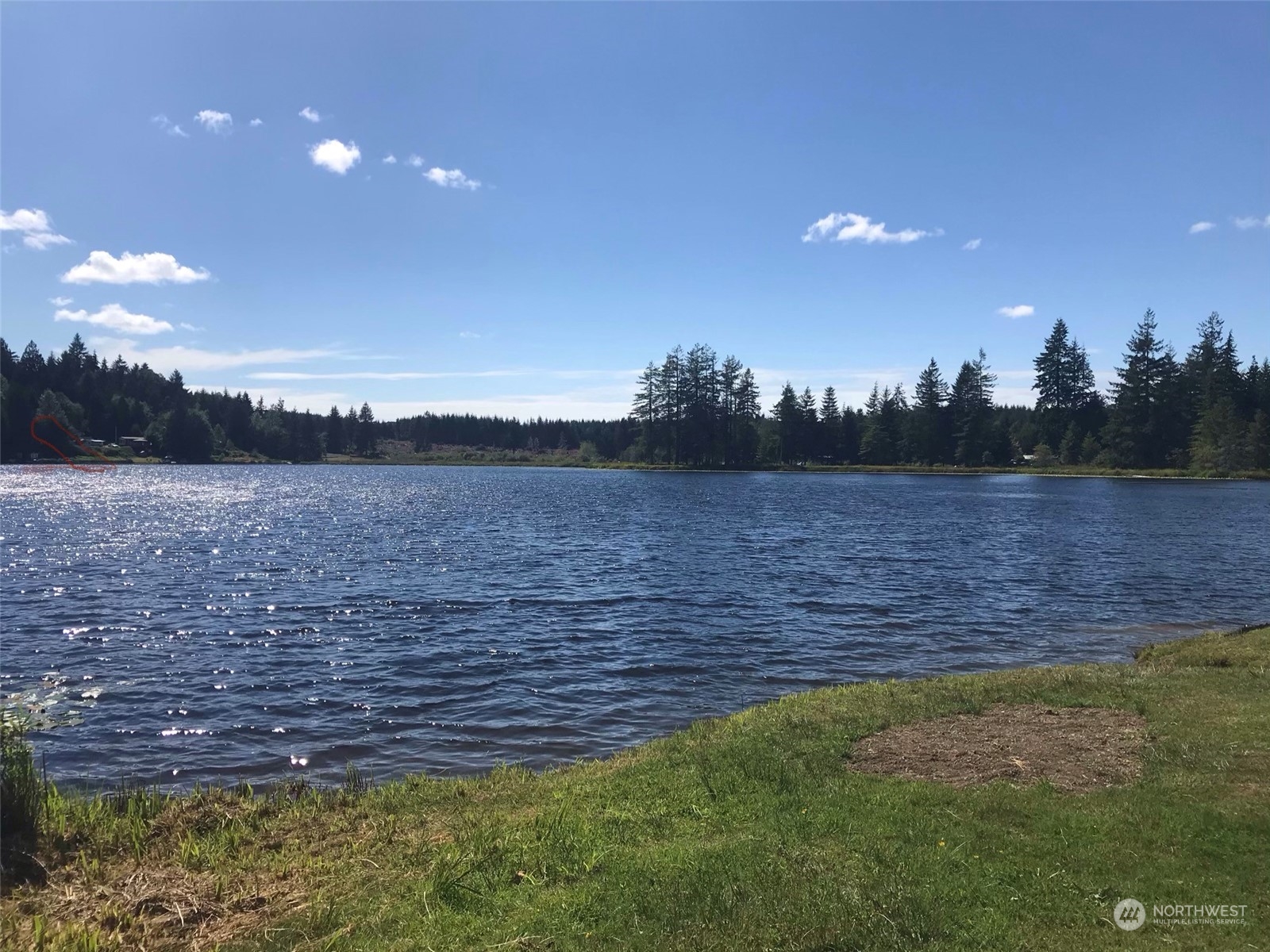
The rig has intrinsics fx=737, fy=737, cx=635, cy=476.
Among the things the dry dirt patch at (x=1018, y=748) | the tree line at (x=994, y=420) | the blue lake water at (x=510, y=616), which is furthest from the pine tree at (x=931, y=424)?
the dry dirt patch at (x=1018, y=748)

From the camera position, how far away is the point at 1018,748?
37.6 ft

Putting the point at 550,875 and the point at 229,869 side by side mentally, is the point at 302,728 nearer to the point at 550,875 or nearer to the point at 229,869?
the point at 229,869

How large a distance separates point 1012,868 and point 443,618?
22.4 meters

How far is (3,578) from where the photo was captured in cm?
3366

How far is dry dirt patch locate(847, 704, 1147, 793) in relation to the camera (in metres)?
10.2

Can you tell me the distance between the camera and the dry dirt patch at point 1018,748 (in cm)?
1021

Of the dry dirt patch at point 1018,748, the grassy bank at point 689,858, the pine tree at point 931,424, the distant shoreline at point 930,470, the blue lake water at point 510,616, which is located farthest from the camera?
the pine tree at point 931,424

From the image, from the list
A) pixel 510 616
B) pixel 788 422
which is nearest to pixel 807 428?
pixel 788 422
